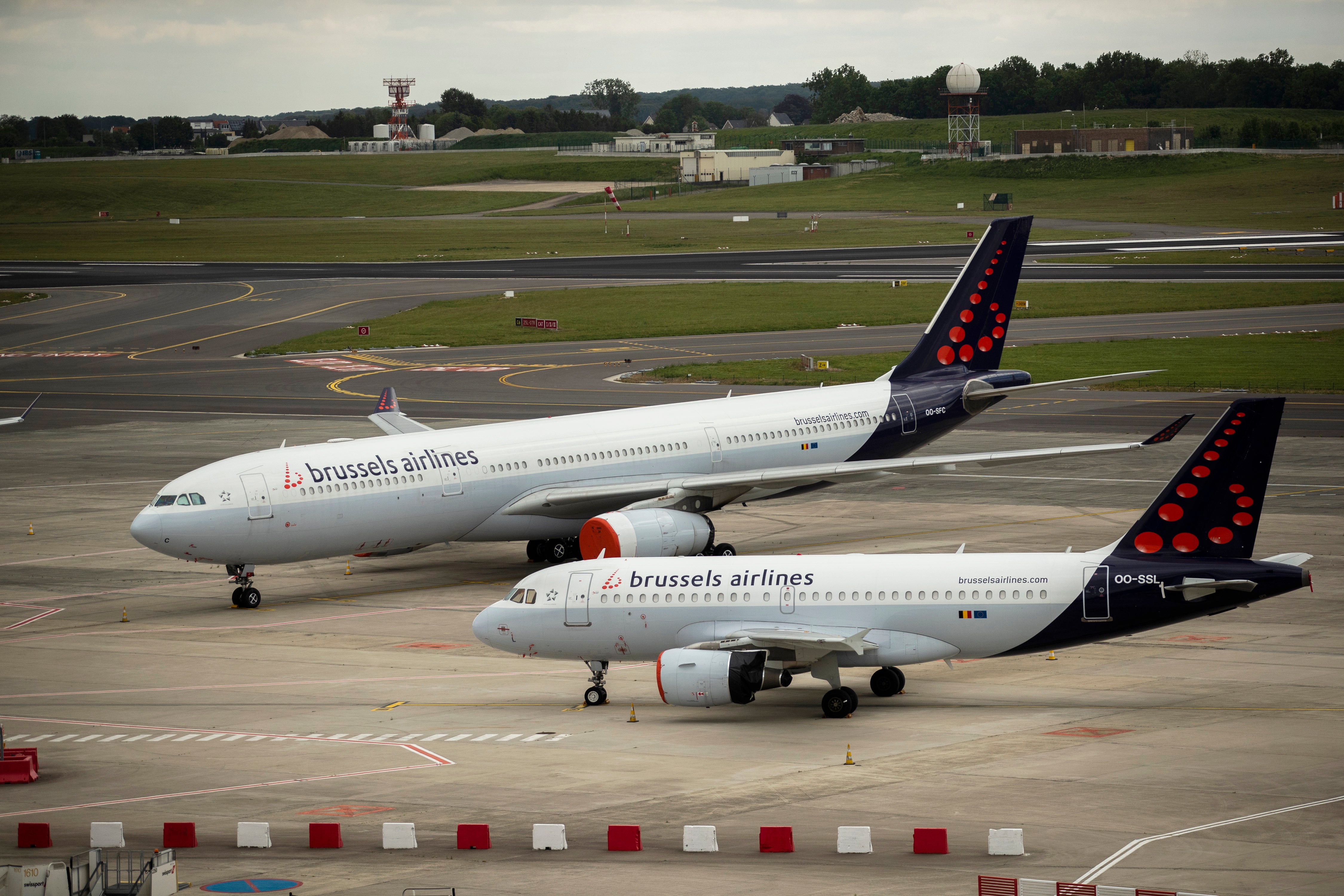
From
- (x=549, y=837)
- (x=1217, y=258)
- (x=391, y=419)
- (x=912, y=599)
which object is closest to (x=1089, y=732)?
(x=912, y=599)

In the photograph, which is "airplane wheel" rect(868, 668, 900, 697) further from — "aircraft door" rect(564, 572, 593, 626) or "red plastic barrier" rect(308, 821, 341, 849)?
"red plastic barrier" rect(308, 821, 341, 849)

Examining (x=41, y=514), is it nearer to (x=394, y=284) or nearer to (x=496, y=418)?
(x=496, y=418)

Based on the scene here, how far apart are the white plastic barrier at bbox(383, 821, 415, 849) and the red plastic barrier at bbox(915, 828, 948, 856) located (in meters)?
8.26

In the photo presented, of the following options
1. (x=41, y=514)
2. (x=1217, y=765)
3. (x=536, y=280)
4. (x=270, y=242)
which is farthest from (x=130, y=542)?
(x=270, y=242)

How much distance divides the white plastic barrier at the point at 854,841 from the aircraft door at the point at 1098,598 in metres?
10.2

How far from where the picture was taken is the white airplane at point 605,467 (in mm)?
43562

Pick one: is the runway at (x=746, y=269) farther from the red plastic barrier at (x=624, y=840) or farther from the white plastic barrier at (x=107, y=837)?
the white plastic barrier at (x=107, y=837)

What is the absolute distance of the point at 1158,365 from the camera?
83.1 metres

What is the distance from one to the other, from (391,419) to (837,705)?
27.8 meters

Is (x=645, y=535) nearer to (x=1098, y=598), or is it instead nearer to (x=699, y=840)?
(x=1098, y=598)

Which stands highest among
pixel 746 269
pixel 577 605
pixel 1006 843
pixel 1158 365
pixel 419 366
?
pixel 746 269

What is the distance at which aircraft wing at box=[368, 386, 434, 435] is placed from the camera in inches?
2173

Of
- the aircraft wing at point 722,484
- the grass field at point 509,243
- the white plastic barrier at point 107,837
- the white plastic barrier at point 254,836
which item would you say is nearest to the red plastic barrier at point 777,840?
the white plastic barrier at point 254,836

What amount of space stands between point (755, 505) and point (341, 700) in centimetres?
2728
